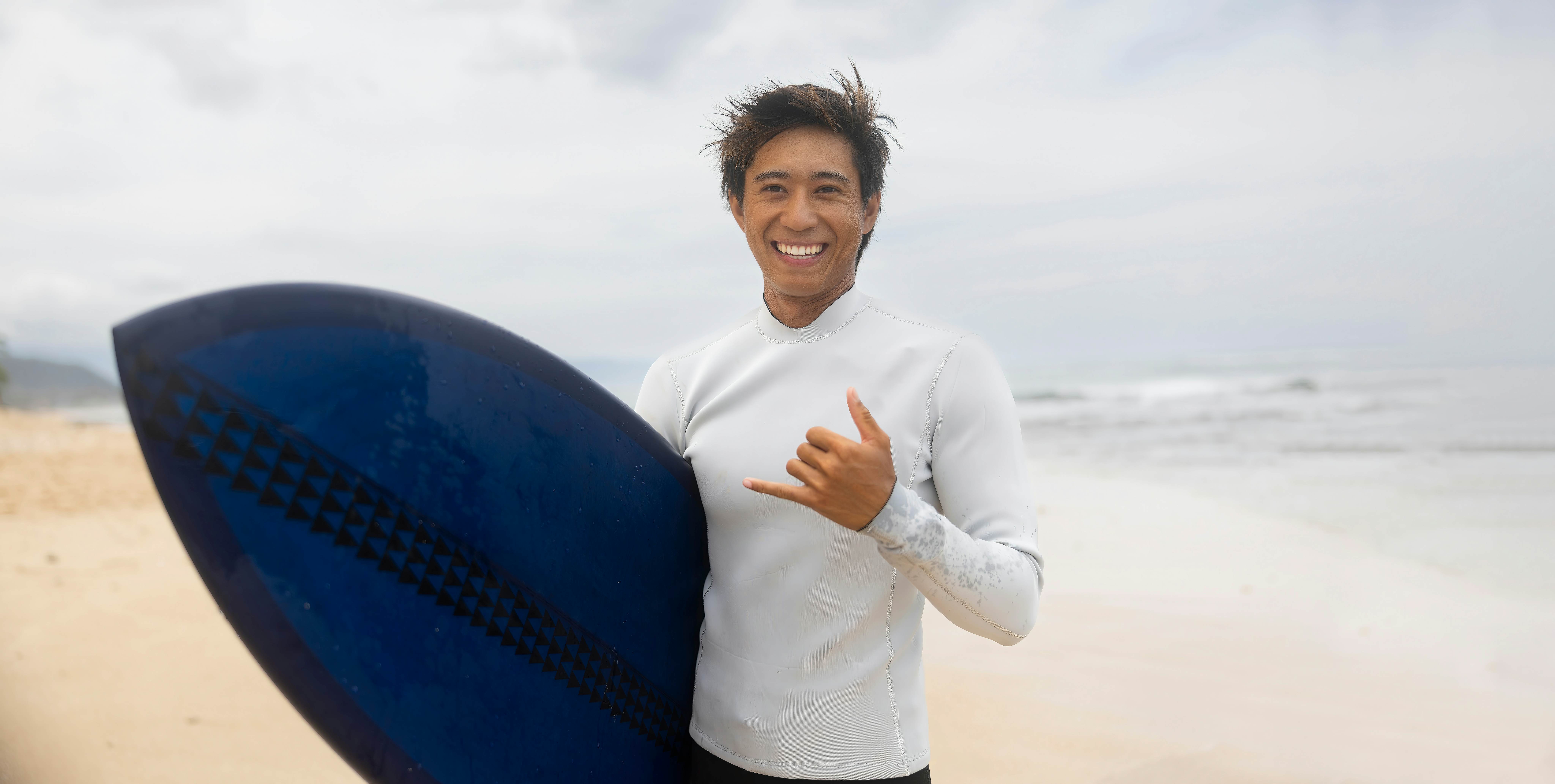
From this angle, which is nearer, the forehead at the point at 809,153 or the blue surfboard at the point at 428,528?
the blue surfboard at the point at 428,528

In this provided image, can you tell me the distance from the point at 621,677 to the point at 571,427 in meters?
0.42

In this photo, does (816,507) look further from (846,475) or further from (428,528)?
(428,528)

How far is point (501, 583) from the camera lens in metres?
1.30

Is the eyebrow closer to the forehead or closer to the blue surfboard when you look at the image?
the forehead

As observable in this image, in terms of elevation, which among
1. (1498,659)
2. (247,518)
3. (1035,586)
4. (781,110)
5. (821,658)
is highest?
(781,110)

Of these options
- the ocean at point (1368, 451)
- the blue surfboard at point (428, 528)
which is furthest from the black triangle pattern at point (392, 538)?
the ocean at point (1368, 451)

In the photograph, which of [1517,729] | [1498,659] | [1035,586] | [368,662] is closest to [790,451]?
[1035,586]

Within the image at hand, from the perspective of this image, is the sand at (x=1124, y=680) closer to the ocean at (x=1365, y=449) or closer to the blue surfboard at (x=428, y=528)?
the ocean at (x=1365, y=449)

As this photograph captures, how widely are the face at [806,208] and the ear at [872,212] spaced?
9cm

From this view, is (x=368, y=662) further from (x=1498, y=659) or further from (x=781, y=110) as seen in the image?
(x=1498, y=659)

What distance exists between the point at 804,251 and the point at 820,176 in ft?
0.38

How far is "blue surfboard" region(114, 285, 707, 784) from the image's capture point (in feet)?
3.64

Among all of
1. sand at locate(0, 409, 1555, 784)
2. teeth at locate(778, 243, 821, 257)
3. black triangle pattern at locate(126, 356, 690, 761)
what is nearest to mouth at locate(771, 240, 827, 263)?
teeth at locate(778, 243, 821, 257)

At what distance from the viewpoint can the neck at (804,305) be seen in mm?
1320
